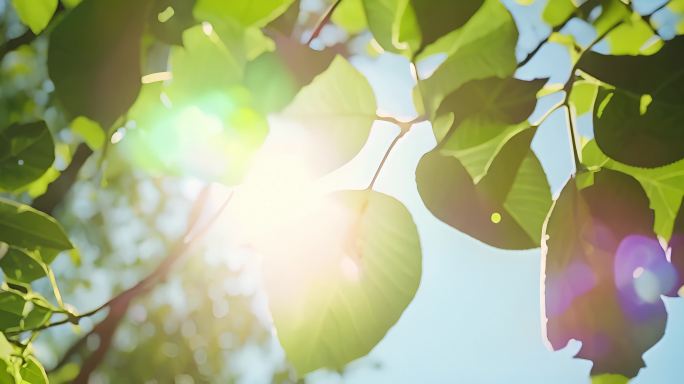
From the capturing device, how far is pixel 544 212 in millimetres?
385

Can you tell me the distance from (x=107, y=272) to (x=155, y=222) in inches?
28.7

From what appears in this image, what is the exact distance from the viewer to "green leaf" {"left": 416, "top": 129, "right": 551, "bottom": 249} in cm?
36

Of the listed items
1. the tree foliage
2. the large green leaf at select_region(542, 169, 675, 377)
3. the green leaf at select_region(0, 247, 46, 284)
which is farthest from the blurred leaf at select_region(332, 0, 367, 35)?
the green leaf at select_region(0, 247, 46, 284)

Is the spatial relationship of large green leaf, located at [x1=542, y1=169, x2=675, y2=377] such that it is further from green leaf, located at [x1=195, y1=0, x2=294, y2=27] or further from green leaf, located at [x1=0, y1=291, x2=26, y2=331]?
green leaf, located at [x1=0, y1=291, x2=26, y2=331]

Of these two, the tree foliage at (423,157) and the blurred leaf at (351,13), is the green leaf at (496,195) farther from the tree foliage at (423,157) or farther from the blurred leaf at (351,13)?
the blurred leaf at (351,13)

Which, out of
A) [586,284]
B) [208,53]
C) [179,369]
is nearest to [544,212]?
[586,284]

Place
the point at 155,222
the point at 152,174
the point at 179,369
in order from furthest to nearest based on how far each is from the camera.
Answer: the point at 179,369 < the point at 155,222 < the point at 152,174

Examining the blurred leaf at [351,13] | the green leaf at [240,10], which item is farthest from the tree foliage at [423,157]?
the blurred leaf at [351,13]

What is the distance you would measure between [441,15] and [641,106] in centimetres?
14

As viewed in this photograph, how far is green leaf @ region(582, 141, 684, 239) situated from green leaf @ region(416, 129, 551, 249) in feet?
0.18

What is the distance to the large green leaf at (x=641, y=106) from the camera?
0.35m

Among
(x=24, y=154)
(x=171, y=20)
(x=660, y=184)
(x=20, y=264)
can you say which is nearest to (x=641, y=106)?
(x=660, y=184)

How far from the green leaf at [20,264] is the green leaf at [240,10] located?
34cm

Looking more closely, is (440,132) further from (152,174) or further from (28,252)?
(28,252)
